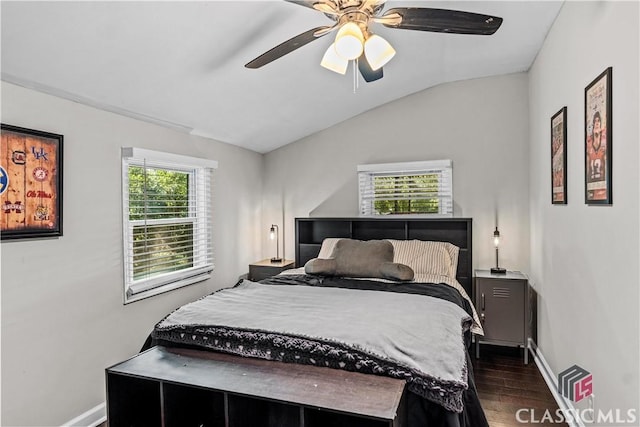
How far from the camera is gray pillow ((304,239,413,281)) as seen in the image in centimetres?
339

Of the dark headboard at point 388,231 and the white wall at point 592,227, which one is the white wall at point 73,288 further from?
the white wall at point 592,227

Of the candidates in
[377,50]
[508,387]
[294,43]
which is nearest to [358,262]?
[508,387]

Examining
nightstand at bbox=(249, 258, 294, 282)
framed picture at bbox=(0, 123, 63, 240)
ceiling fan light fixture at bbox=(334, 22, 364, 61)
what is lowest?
nightstand at bbox=(249, 258, 294, 282)

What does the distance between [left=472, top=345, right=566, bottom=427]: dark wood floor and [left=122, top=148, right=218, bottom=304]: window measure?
8.34ft

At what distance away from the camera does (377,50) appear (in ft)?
6.52

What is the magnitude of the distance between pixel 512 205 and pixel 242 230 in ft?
9.15

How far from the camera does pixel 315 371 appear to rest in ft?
5.92

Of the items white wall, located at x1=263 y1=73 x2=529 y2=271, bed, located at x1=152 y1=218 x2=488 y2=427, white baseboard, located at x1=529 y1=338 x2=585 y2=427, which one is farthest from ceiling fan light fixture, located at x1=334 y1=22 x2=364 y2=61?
white wall, located at x1=263 y1=73 x2=529 y2=271

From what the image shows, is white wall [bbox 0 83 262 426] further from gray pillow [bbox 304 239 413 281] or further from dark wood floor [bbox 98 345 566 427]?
gray pillow [bbox 304 239 413 281]

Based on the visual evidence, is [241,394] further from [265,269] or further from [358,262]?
[265,269]

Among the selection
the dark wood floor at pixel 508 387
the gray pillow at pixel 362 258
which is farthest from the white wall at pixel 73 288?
the gray pillow at pixel 362 258

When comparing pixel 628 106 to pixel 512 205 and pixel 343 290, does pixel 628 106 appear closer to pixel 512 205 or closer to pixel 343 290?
pixel 343 290

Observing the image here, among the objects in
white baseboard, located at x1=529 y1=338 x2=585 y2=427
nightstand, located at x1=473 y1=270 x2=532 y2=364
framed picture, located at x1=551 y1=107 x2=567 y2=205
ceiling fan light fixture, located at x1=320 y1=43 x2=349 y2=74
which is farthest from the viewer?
nightstand, located at x1=473 y1=270 x2=532 y2=364

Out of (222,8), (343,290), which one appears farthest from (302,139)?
(222,8)
